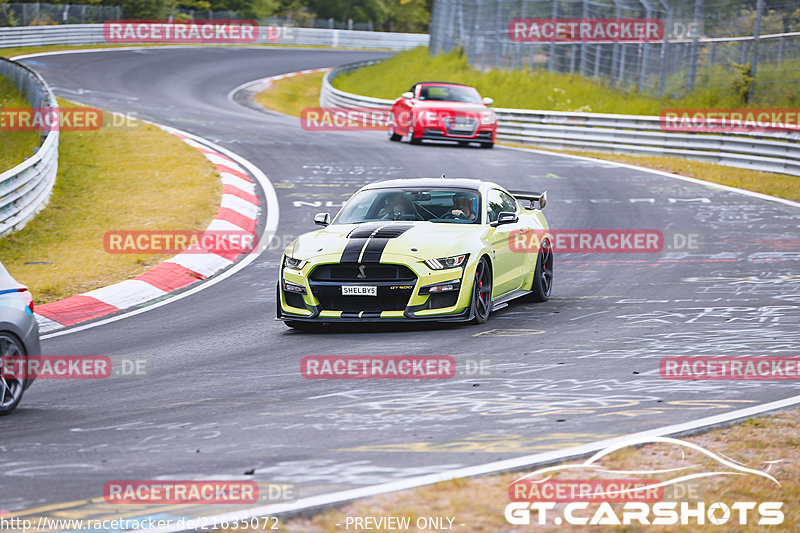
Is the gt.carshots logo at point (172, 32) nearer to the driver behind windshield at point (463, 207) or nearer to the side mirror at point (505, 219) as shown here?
the driver behind windshield at point (463, 207)

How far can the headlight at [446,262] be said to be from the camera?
9.75m

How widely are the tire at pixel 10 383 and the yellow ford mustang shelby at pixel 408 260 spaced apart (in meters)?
3.03

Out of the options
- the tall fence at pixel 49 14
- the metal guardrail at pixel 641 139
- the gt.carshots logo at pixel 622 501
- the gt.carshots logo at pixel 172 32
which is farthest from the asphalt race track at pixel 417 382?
the gt.carshots logo at pixel 172 32

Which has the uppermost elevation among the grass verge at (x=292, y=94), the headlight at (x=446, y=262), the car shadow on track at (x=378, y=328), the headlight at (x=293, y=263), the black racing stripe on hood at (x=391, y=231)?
the black racing stripe on hood at (x=391, y=231)

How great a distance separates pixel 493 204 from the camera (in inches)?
450

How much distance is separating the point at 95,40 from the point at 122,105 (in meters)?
23.6

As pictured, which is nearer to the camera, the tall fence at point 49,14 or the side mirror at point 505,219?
the side mirror at point 505,219

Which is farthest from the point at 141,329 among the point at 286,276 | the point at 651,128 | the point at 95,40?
the point at 95,40

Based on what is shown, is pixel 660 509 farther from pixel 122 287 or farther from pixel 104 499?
pixel 122 287

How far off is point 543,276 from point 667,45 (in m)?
18.9

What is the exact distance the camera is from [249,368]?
867cm

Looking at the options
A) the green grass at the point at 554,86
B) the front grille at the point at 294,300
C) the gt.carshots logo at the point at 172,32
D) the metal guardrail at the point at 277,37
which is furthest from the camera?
the gt.carshots logo at the point at 172,32

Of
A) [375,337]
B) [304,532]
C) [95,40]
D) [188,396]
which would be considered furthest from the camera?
[95,40]

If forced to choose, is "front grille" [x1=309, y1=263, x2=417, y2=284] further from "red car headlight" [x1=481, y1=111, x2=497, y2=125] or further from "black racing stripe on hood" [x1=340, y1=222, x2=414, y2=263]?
"red car headlight" [x1=481, y1=111, x2=497, y2=125]
